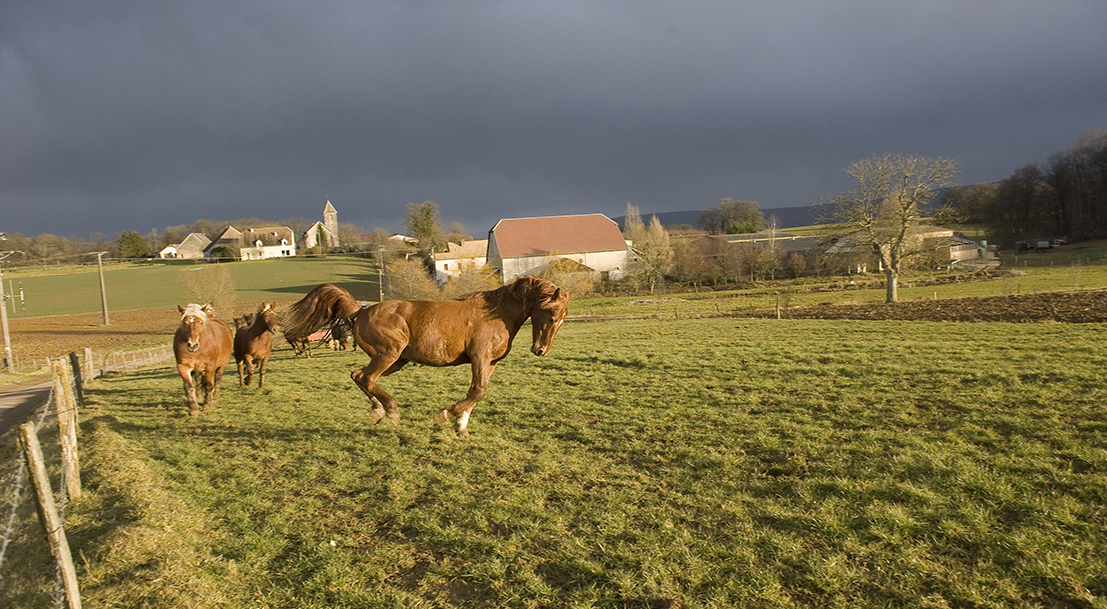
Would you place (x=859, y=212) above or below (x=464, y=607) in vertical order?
above

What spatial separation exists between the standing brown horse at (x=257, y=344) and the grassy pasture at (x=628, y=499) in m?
2.53

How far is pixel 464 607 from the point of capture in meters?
4.11

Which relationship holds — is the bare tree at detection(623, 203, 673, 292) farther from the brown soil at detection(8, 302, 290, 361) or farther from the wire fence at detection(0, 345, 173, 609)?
the wire fence at detection(0, 345, 173, 609)

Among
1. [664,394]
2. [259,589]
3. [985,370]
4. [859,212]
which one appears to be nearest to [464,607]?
[259,589]

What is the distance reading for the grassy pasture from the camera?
425 cm

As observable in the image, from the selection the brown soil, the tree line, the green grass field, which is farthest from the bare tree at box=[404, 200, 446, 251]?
the tree line

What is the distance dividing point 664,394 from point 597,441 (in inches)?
118

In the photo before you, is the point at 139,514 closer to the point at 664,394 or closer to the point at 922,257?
the point at 664,394

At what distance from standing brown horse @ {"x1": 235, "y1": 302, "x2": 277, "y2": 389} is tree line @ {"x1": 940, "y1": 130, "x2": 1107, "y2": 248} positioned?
7895 centimetres

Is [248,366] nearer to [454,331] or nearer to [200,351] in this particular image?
[200,351]

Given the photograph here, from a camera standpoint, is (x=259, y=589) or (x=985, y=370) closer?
(x=259, y=589)

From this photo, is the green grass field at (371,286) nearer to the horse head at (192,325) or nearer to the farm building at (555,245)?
the farm building at (555,245)

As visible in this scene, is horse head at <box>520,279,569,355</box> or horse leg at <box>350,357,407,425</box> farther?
horse leg at <box>350,357,407,425</box>

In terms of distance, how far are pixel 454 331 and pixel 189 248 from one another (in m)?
135
